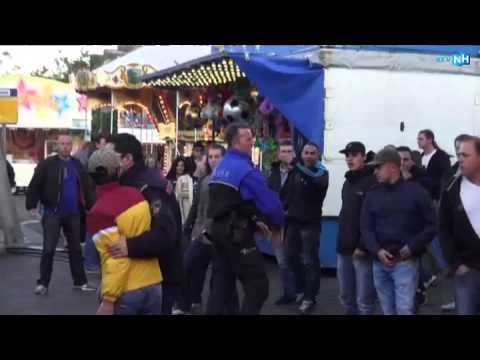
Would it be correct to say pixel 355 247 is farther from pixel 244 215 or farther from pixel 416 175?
pixel 244 215

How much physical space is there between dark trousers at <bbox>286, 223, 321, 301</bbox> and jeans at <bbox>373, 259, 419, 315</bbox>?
6.98ft

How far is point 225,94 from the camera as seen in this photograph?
15281 mm

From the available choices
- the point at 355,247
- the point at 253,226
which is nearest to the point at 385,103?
the point at 355,247

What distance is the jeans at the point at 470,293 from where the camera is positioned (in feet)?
18.3

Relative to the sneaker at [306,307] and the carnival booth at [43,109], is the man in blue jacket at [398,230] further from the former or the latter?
the carnival booth at [43,109]

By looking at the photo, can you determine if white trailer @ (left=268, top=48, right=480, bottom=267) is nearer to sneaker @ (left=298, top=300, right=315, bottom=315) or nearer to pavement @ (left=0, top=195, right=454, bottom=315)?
pavement @ (left=0, top=195, right=454, bottom=315)

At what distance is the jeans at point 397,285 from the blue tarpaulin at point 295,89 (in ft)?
15.4

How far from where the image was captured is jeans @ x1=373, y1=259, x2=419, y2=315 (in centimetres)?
653

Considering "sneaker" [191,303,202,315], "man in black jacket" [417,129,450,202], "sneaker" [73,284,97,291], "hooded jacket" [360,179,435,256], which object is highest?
"man in black jacket" [417,129,450,202]

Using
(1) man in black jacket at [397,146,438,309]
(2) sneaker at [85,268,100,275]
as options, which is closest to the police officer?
(1) man in black jacket at [397,146,438,309]
